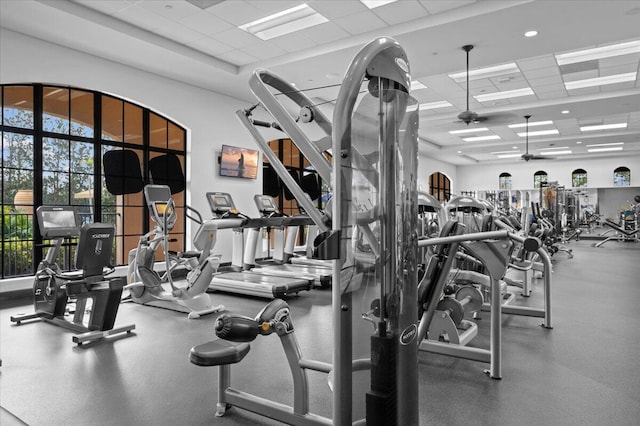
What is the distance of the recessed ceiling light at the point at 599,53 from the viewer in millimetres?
6497

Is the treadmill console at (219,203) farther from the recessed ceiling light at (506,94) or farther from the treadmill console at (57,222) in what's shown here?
the recessed ceiling light at (506,94)

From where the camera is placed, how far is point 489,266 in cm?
289

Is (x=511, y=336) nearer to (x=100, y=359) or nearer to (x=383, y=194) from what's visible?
(x=383, y=194)

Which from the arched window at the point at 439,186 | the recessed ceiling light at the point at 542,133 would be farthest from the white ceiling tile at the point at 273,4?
the arched window at the point at 439,186

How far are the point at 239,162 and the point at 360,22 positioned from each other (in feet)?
12.9

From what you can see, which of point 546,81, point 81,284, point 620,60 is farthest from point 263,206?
point 620,60

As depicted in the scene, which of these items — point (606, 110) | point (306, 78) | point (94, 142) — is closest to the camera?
point (94, 142)

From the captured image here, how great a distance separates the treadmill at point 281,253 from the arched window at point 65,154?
1.91m

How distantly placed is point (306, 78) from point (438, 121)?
491 centimetres

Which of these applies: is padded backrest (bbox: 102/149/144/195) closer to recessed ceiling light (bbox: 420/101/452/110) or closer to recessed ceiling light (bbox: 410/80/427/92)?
recessed ceiling light (bbox: 410/80/427/92)

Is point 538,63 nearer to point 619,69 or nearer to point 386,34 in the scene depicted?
point 619,69

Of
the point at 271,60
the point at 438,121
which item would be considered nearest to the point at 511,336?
the point at 271,60

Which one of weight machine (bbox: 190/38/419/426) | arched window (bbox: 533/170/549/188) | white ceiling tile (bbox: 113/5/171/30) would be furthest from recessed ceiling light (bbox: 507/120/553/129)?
weight machine (bbox: 190/38/419/426)

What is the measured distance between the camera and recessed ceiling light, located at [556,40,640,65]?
6.50 metres
